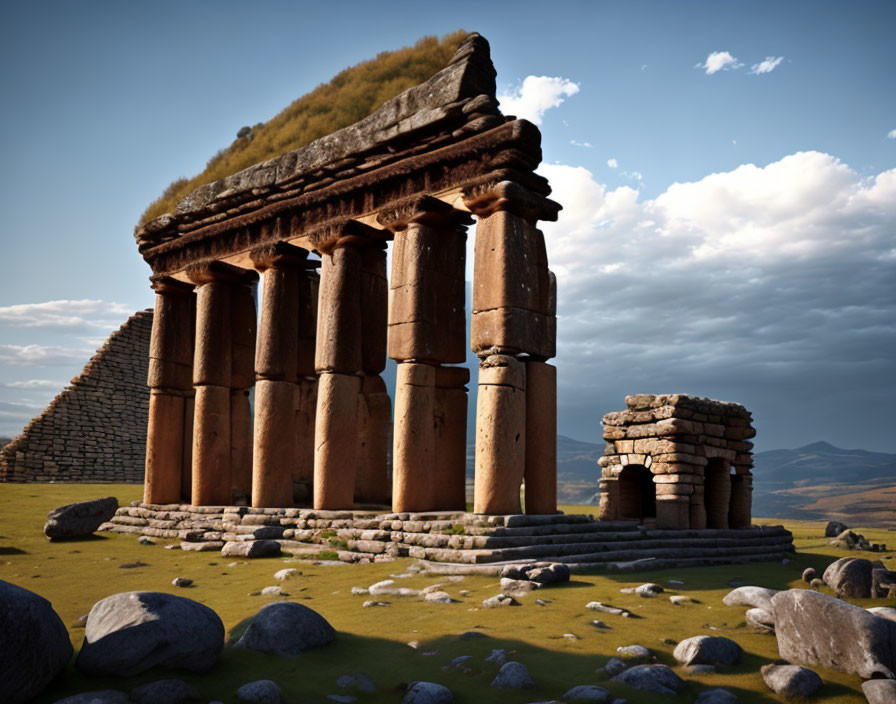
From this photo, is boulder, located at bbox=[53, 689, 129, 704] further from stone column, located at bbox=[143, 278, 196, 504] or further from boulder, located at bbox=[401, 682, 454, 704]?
stone column, located at bbox=[143, 278, 196, 504]

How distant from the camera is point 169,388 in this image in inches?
782

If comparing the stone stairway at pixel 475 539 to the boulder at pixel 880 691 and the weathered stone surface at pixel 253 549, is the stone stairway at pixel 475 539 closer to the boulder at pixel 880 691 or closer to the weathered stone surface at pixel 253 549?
the weathered stone surface at pixel 253 549

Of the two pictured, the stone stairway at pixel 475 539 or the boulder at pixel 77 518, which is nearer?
the stone stairway at pixel 475 539

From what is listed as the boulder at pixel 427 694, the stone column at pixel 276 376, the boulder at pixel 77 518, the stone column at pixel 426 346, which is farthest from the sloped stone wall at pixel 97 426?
the boulder at pixel 427 694

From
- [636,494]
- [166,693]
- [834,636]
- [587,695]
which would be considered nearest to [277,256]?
[636,494]

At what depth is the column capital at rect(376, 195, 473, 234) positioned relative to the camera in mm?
14188

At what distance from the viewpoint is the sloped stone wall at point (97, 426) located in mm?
30734

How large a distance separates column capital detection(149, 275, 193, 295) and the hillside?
10.3ft

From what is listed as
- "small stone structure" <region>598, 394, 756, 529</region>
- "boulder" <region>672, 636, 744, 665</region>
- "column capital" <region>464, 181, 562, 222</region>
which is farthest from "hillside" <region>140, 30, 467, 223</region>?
"boulder" <region>672, 636, 744, 665</region>

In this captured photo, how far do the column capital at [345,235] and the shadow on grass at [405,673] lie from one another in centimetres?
1007

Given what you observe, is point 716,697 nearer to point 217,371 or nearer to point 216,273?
point 217,371

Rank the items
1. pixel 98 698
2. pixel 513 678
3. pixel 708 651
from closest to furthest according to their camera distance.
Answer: pixel 98 698, pixel 513 678, pixel 708 651

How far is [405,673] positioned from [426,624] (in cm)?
145

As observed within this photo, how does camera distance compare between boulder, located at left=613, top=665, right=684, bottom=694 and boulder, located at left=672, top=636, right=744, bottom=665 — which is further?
boulder, located at left=672, top=636, right=744, bottom=665
